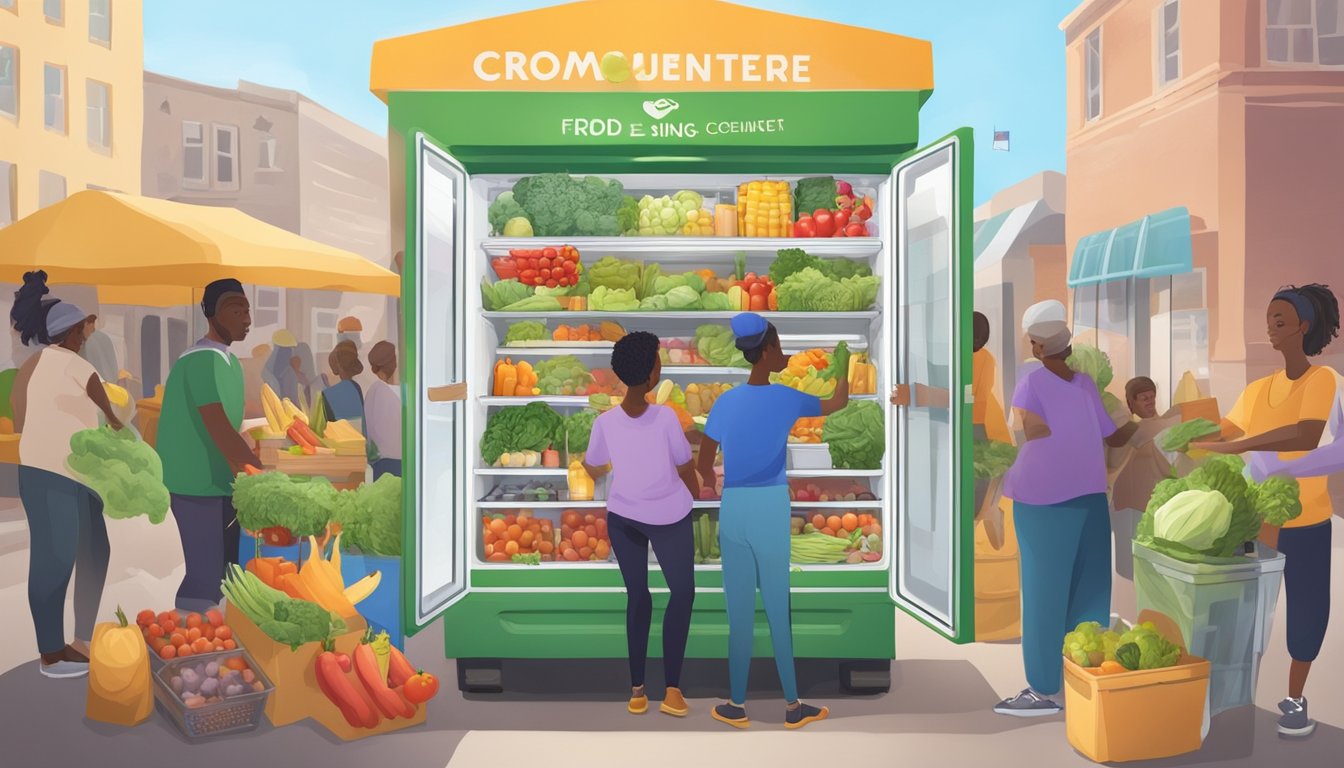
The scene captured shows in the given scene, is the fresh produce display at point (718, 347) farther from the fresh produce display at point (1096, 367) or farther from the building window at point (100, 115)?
the building window at point (100, 115)

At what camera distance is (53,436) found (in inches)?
211

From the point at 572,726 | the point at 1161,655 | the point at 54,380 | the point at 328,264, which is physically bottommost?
the point at 572,726

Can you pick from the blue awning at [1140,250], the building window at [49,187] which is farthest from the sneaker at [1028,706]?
the building window at [49,187]

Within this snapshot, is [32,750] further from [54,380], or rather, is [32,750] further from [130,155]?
[130,155]

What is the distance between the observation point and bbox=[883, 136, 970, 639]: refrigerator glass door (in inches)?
185

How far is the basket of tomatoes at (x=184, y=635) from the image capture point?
16.1 feet

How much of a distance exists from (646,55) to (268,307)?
18439 millimetres

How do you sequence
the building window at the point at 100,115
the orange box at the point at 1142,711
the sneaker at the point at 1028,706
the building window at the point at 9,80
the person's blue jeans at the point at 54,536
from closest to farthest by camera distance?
the orange box at the point at 1142,711 → the sneaker at the point at 1028,706 → the person's blue jeans at the point at 54,536 → the building window at the point at 9,80 → the building window at the point at 100,115

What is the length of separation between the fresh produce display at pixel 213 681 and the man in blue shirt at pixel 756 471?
2.29 metres

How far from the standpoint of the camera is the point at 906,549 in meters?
5.23

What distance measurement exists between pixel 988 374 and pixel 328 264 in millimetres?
5288

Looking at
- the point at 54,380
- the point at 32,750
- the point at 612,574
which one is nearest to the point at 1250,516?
the point at 612,574

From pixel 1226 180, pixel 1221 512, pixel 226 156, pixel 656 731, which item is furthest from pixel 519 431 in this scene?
pixel 226 156

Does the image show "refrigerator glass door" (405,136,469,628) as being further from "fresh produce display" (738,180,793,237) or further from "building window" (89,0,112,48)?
"building window" (89,0,112,48)
